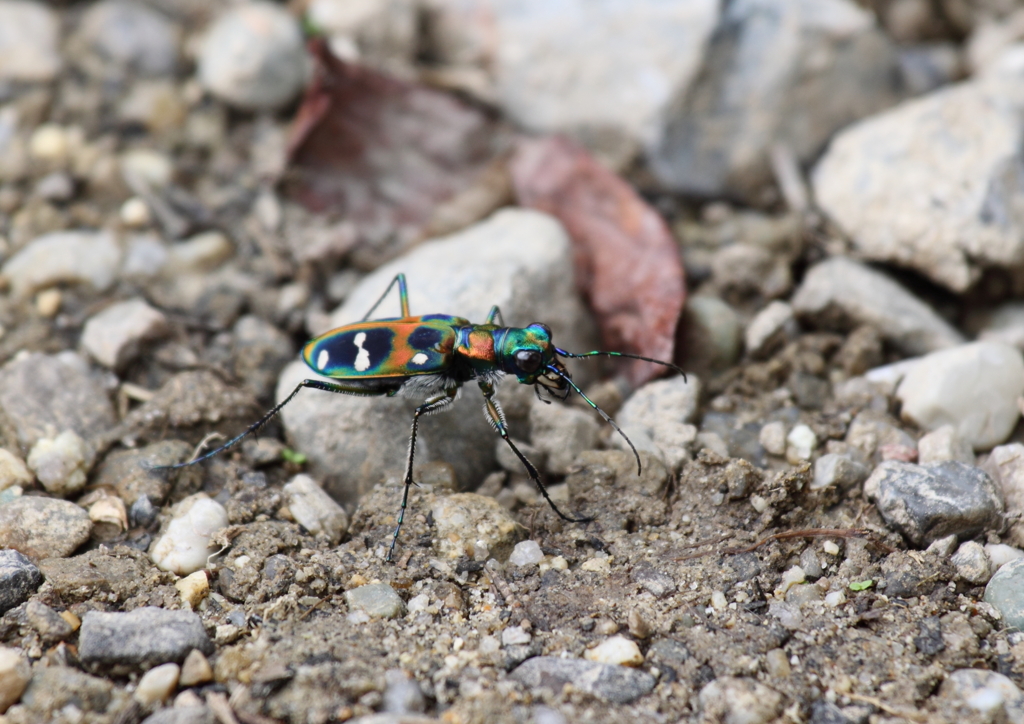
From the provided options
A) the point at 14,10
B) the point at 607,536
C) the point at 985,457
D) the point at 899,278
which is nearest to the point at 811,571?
the point at 607,536

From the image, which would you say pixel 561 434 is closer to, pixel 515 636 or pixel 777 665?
pixel 515 636

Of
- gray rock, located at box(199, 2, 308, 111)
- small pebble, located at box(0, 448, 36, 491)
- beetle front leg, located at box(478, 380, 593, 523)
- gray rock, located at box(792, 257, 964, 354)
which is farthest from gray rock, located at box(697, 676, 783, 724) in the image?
gray rock, located at box(199, 2, 308, 111)

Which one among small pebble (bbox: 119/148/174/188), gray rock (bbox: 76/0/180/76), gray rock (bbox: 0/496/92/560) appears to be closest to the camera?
gray rock (bbox: 0/496/92/560)

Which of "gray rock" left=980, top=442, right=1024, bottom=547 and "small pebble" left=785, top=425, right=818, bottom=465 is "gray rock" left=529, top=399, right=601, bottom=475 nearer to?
"small pebble" left=785, top=425, right=818, bottom=465

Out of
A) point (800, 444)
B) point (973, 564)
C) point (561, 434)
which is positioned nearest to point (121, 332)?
point (561, 434)

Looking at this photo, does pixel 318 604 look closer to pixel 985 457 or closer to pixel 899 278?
pixel 985 457
